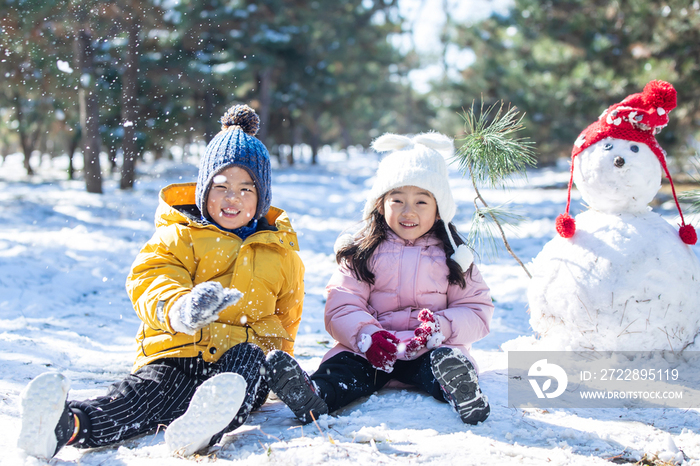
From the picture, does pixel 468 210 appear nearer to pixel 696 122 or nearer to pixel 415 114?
pixel 696 122

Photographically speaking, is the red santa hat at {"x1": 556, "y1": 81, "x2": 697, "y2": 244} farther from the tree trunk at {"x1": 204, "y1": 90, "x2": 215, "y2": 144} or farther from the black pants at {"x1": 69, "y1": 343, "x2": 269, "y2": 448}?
the tree trunk at {"x1": 204, "y1": 90, "x2": 215, "y2": 144}

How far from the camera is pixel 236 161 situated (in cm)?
254

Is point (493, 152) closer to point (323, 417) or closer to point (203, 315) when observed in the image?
point (323, 417)

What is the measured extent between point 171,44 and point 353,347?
13228 millimetres

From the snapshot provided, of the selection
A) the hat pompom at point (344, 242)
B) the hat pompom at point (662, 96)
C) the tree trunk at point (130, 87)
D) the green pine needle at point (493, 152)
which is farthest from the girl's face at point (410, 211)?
the tree trunk at point (130, 87)

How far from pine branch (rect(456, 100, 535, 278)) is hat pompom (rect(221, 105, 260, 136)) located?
45.6 inches

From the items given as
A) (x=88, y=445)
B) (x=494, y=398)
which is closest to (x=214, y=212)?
(x=88, y=445)

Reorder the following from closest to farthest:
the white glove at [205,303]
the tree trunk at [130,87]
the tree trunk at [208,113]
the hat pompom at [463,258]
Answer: the white glove at [205,303]
the hat pompom at [463,258]
the tree trunk at [130,87]
the tree trunk at [208,113]

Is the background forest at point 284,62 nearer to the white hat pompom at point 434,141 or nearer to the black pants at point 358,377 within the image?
the white hat pompom at point 434,141

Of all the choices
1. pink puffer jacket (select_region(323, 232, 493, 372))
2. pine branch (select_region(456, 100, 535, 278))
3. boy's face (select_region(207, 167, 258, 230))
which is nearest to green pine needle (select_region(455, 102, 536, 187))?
pine branch (select_region(456, 100, 535, 278))

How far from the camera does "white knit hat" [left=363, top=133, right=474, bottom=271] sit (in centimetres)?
271

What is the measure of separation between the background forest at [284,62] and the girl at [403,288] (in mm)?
601

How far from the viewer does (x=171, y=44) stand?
45.0 feet

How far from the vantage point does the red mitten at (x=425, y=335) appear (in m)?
2.41
